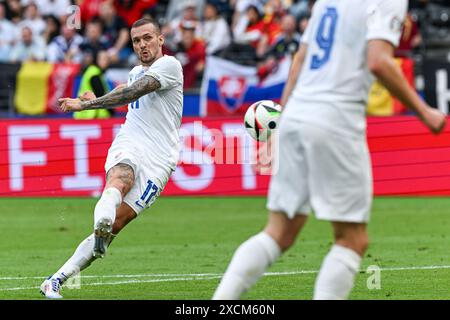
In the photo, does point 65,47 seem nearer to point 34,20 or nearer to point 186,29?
point 34,20

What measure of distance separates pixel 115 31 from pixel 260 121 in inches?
608

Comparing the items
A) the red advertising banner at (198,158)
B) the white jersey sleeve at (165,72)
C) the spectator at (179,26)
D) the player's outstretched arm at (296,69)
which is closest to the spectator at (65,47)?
the spectator at (179,26)

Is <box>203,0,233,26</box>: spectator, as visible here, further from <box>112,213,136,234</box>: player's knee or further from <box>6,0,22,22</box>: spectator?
<box>112,213,136,234</box>: player's knee

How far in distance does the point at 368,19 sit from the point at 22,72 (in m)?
17.0

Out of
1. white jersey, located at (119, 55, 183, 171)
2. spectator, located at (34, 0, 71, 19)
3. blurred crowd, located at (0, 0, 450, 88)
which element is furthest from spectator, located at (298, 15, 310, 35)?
white jersey, located at (119, 55, 183, 171)

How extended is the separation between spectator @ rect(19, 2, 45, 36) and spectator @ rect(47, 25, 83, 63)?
62 cm

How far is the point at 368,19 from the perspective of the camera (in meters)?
6.30

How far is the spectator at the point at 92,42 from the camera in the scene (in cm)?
2244

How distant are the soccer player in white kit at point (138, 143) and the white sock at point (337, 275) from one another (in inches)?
100

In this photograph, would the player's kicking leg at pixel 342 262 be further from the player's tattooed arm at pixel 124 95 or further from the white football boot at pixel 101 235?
the player's tattooed arm at pixel 124 95

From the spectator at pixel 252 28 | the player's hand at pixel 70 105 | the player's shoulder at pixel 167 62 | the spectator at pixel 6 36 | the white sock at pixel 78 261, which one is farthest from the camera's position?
the spectator at pixel 6 36

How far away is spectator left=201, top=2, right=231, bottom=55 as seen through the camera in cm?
2322

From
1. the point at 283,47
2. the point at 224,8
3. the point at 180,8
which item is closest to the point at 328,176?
the point at 283,47
